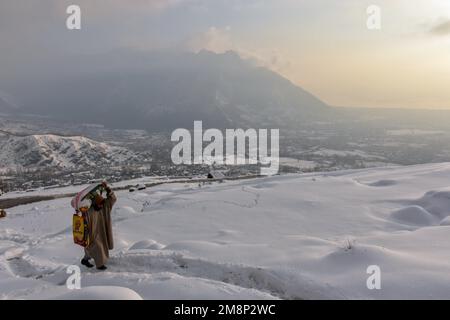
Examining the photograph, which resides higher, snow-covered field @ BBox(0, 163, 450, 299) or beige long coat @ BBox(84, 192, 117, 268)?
beige long coat @ BBox(84, 192, 117, 268)

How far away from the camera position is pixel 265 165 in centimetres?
16838

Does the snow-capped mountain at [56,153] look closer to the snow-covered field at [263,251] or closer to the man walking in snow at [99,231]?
the snow-covered field at [263,251]

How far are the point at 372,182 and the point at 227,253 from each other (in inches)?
845

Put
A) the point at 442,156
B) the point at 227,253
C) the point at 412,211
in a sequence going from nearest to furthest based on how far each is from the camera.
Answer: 1. the point at 227,253
2. the point at 412,211
3. the point at 442,156

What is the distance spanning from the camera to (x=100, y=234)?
1034 centimetres

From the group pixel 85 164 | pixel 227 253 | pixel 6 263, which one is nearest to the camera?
pixel 227 253

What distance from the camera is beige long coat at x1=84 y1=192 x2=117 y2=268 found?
998 centimetres

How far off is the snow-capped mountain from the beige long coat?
545 ft

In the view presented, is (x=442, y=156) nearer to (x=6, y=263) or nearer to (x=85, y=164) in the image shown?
(x=85, y=164)

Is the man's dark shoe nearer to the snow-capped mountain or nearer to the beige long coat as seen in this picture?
the beige long coat

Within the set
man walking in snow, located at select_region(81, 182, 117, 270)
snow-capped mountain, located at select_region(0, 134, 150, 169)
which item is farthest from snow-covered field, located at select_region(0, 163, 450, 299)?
snow-capped mountain, located at select_region(0, 134, 150, 169)

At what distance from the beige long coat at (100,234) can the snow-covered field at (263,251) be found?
0.49 meters

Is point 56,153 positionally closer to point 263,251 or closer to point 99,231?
point 99,231
